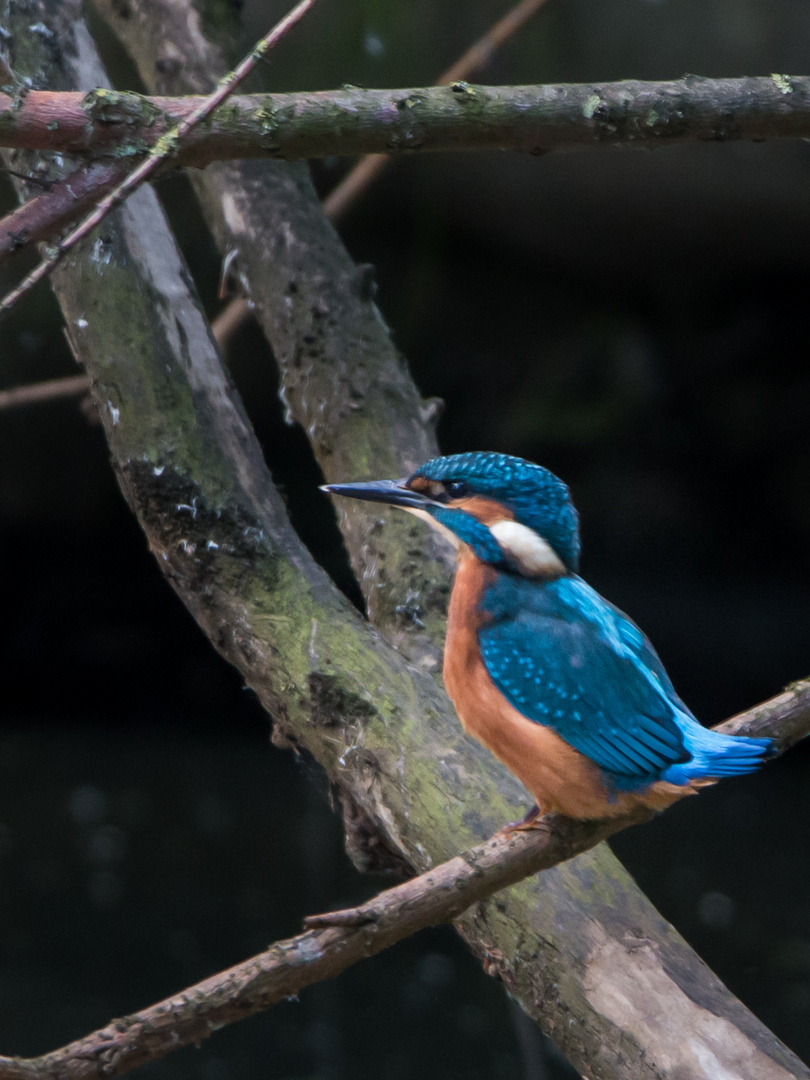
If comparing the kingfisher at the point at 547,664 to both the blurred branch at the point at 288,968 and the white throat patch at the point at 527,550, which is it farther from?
the blurred branch at the point at 288,968

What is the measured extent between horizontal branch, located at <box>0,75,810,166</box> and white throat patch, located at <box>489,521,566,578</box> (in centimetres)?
38

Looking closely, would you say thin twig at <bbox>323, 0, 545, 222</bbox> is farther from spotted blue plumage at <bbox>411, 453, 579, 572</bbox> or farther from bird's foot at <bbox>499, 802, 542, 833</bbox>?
bird's foot at <bbox>499, 802, 542, 833</bbox>

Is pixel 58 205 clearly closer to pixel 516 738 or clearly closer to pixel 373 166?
pixel 516 738

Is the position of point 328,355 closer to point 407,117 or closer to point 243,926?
point 407,117

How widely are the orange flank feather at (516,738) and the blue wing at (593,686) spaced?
0.05ft

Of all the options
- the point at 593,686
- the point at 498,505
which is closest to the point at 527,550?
the point at 498,505

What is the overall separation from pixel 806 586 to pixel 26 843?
10.0ft

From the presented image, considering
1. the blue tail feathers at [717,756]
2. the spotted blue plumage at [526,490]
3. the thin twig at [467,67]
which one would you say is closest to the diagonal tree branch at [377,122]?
the spotted blue plumage at [526,490]

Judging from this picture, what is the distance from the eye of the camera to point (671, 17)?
10.4 feet

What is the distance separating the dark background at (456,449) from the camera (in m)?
3.07

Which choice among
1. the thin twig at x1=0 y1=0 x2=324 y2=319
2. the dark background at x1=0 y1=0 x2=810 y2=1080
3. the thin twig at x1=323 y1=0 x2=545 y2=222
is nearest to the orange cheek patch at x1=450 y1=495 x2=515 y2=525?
the thin twig at x1=0 y1=0 x2=324 y2=319

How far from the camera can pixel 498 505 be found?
42.7 inches

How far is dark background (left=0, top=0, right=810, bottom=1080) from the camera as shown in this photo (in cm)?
307

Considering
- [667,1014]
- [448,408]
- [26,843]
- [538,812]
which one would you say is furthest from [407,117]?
[26,843]
